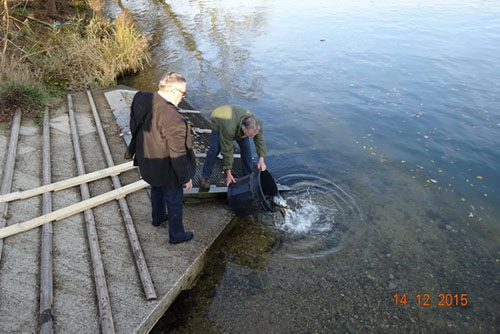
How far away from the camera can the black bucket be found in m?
4.60

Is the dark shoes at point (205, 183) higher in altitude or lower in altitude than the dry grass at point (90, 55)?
lower

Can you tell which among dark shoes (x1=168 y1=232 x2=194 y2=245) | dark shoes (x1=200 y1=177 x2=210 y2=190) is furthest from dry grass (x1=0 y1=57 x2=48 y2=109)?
dark shoes (x1=168 y1=232 x2=194 y2=245)

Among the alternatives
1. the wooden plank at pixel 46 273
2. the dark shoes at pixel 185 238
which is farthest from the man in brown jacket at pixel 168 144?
the wooden plank at pixel 46 273

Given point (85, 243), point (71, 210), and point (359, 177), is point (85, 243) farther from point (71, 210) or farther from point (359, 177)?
point (359, 177)

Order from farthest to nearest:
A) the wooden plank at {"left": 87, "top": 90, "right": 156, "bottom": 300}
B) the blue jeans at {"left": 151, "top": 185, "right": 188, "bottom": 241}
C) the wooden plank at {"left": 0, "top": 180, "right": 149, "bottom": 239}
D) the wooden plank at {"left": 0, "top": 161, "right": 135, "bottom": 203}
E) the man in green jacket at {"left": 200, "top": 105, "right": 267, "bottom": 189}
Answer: the wooden plank at {"left": 0, "top": 161, "right": 135, "bottom": 203}, the man in green jacket at {"left": 200, "top": 105, "right": 267, "bottom": 189}, the wooden plank at {"left": 0, "top": 180, "right": 149, "bottom": 239}, the blue jeans at {"left": 151, "top": 185, "right": 188, "bottom": 241}, the wooden plank at {"left": 87, "top": 90, "right": 156, "bottom": 300}

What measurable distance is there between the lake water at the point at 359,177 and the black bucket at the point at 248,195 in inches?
22.2

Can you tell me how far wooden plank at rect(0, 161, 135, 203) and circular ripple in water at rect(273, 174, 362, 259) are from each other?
2.59 metres

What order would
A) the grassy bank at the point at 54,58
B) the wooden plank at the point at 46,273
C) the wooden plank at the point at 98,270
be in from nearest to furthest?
the wooden plank at the point at 46,273 → the wooden plank at the point at 98,270 → the grassy bank at the point at 54,58

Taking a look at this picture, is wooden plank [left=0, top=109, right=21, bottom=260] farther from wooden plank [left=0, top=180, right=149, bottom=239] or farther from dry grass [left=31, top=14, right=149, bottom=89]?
dry grass [left=31, top=14, right=149, bottom=89]

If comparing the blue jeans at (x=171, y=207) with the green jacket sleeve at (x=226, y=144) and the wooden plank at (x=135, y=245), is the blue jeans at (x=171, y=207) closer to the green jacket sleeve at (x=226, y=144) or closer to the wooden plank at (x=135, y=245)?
the wooden plank at (x=135, y=245)

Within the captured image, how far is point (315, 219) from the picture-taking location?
5.51 m

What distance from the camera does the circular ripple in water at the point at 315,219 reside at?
5.02m

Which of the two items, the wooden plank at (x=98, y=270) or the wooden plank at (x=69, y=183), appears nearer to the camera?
the wooden plank at (x=98, y=270)
